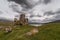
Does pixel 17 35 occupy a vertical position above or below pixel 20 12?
below

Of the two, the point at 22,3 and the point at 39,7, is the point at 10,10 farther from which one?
the point at 39,7

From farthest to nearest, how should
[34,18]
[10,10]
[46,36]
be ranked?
[10,10] → [34,18] → [46,36]

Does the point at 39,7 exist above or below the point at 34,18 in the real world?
above

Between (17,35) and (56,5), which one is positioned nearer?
(17,35)

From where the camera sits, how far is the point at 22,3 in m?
31.7

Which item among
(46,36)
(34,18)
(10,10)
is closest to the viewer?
(46,36)

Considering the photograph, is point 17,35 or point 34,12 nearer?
point 17,35

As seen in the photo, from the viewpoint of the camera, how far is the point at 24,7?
31328mm

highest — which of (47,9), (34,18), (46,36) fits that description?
(47,9)

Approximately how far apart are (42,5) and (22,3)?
4.45 meters

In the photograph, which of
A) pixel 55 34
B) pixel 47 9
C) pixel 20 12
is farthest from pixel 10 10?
pixel 55 34

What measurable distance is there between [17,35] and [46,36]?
5.24 m

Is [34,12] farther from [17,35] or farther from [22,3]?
[17,35]

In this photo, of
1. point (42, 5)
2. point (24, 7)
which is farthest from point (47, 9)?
point (24, 7)
